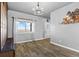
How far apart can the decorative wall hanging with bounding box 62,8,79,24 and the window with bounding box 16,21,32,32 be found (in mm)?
3413

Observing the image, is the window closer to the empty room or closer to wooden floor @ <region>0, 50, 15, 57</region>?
the empty room

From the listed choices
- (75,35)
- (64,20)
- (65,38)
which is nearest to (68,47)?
(65,38)

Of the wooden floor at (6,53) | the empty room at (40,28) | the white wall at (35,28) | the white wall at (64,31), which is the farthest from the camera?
the white wall at (35,28)

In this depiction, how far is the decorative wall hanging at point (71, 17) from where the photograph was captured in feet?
15.7

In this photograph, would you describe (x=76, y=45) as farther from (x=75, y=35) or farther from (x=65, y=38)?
(x=65, y=38)

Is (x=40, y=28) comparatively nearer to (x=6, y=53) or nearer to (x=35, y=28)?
(x=35, y=28)

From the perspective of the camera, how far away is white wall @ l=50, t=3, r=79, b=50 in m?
4.91

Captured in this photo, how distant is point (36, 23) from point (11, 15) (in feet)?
8.52

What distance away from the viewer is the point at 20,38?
7.54m

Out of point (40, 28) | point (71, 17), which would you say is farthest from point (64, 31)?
point (40, 28)

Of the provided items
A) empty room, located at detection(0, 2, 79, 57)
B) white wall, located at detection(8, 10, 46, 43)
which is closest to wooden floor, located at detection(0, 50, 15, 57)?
empty room, located at detection(0, 2, 79, 57)

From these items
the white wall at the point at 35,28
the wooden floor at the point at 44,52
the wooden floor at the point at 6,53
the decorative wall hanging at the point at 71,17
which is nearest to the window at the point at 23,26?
the white wall at the point at 35,28

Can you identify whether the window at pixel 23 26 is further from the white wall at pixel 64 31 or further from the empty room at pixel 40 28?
the white wall at pixel 64 31

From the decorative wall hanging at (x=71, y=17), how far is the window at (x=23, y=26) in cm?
341
